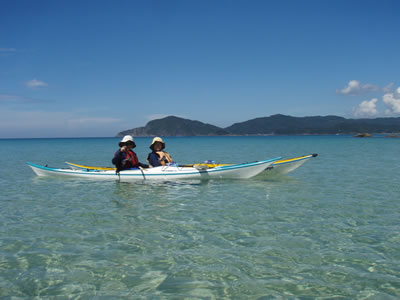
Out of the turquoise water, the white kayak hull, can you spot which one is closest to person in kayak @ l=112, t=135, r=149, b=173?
the turquoise water

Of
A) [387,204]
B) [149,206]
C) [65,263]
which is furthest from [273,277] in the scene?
[387,204]

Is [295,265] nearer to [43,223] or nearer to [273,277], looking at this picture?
[273,277]

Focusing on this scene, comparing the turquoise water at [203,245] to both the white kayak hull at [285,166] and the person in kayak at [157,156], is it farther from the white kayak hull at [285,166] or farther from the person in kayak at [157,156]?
the white kayak hull at [285,166]

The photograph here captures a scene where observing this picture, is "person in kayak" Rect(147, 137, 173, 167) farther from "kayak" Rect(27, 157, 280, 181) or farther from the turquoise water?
the turquoise water

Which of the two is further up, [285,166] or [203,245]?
[285,166]

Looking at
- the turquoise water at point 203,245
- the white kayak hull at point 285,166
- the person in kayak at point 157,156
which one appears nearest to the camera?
the turquoise water at point 203,245

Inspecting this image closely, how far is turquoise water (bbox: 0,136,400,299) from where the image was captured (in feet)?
15.2

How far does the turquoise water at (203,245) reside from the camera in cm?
464

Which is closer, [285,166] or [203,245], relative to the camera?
[203,245]

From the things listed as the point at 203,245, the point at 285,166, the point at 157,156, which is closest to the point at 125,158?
the point at 157,156

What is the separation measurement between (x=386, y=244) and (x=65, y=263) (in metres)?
6.22

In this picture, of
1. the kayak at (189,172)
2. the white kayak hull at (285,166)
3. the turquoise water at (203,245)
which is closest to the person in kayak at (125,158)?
the kayak at (189,172)

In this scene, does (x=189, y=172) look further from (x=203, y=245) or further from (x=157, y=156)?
(x=203, y=245)

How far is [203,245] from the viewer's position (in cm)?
636
